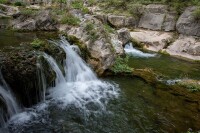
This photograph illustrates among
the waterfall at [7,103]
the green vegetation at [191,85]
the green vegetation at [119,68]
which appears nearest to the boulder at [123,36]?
the green vegetation at [119,68]

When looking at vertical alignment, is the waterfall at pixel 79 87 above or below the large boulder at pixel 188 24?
below

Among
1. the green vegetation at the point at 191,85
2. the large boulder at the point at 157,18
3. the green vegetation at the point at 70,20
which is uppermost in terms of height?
the green vegetation at the point at 70,20

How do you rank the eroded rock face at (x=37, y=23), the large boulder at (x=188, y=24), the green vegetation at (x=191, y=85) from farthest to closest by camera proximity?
1. the large boulder at (x=188, y=24)
2. the eroded rock face at (x=37, y=23)
3. the green vegetation at (x=191, y=85)

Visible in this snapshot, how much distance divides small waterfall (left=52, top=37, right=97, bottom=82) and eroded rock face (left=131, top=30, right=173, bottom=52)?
9000 mm

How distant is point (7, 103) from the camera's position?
755 cm

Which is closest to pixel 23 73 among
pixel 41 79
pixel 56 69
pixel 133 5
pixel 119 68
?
pixel 41 79

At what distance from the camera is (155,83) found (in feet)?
37.6

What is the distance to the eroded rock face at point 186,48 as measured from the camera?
695 inches

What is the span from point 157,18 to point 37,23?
12309 millimetres

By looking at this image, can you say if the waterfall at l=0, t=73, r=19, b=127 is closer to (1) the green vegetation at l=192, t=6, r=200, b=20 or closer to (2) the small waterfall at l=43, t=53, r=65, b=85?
(2) the small waterfall at l=43, t=53, r=65, b=85

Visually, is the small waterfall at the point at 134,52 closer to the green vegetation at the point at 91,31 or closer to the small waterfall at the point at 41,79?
the green vegetation at the point at 91,31

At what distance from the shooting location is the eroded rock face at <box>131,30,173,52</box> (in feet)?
63.4

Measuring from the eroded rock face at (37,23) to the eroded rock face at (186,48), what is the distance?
9489 millimetres

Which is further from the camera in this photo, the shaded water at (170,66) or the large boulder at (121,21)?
the large boulder at (121,21)
